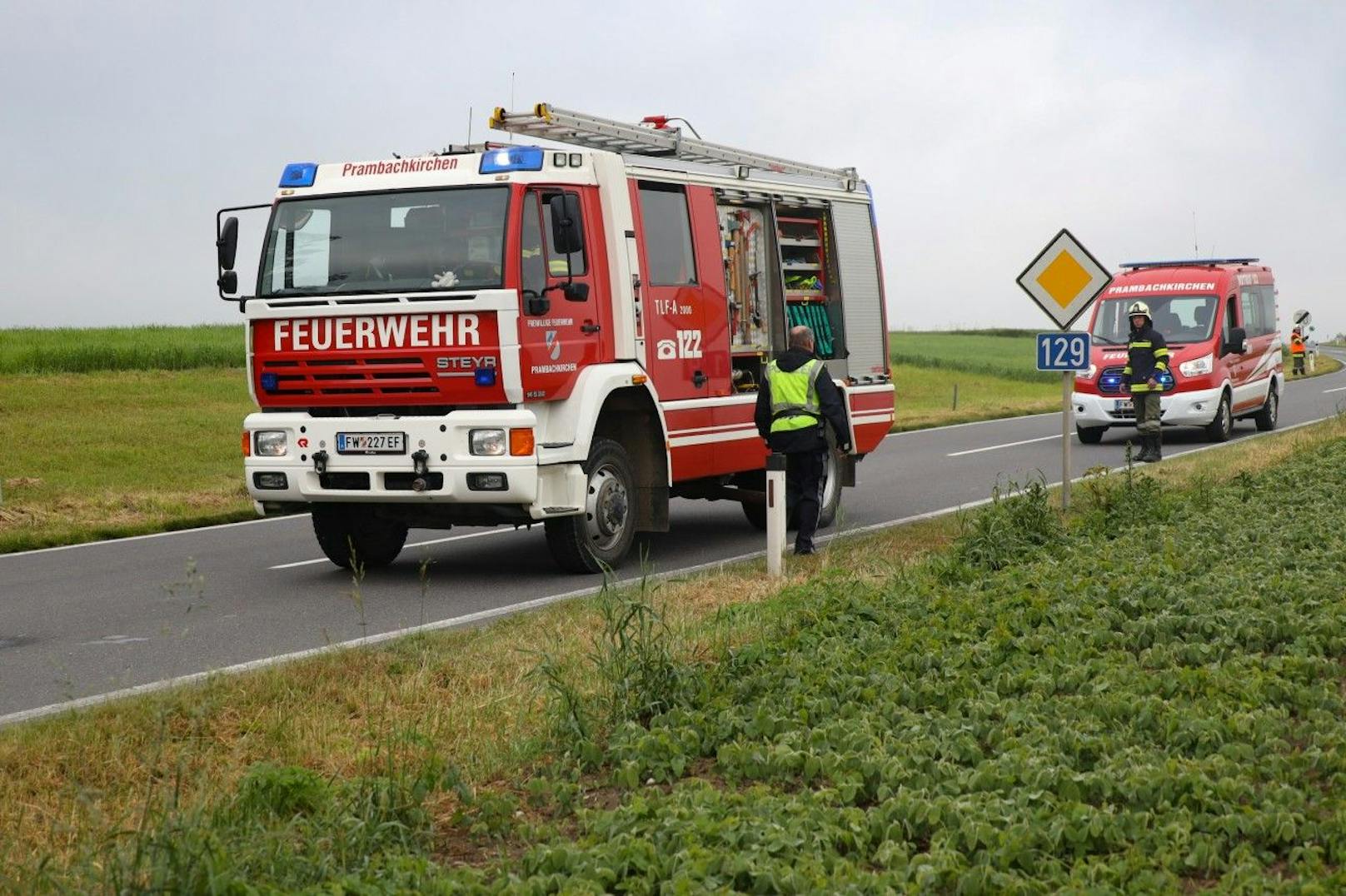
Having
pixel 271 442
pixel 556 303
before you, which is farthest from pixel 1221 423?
pixel 271 442

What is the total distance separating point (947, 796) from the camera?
5.49 meters

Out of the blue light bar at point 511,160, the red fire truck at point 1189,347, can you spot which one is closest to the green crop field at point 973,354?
the red fire truck at point 1189,347

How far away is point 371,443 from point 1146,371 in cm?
1261

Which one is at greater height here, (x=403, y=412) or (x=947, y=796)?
(x=403, y=412)

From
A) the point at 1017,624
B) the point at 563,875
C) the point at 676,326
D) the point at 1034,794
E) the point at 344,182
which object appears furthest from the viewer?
the point at 676,326

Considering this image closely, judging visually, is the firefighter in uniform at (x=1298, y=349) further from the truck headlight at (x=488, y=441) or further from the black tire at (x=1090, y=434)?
the truck headlight at (x=488, y=441)

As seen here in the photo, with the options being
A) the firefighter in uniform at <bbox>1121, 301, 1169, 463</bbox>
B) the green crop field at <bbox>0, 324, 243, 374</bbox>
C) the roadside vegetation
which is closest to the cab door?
the roadside vegetation

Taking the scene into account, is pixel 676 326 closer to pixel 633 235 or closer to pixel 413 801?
pixel 633 235

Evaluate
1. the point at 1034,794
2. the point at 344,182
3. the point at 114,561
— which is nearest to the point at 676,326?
the point at 344,182

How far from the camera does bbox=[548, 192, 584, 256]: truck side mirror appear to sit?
11.4 metres

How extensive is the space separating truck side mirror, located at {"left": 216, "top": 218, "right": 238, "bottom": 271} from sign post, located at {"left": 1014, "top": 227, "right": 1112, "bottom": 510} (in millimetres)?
6792

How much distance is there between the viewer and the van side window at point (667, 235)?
1272cm

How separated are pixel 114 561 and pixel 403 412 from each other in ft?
11.1

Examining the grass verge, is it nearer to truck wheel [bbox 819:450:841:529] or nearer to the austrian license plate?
the austrian license plate
